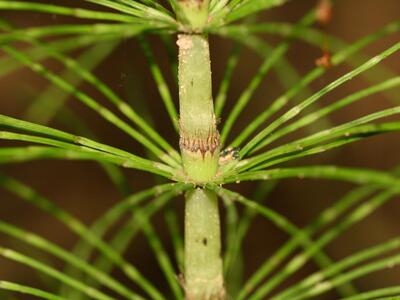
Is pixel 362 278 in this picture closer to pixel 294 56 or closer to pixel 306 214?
pixel 306 214

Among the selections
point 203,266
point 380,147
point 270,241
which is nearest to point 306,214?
point 270,241

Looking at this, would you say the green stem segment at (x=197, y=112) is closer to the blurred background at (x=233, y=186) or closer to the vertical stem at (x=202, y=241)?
the vertical stem at (x=202, y=241)

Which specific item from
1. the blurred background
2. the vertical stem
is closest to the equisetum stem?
the vertical stem

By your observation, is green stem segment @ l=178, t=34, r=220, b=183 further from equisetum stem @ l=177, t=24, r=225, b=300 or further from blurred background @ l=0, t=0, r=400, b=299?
blurred background @ l=0, t=0, r=400, b=299

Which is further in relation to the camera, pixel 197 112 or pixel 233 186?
pixel 233 186

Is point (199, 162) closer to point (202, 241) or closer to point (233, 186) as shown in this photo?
point (202, 241)

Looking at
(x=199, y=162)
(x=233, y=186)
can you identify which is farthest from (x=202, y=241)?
(x=233, y=186)
